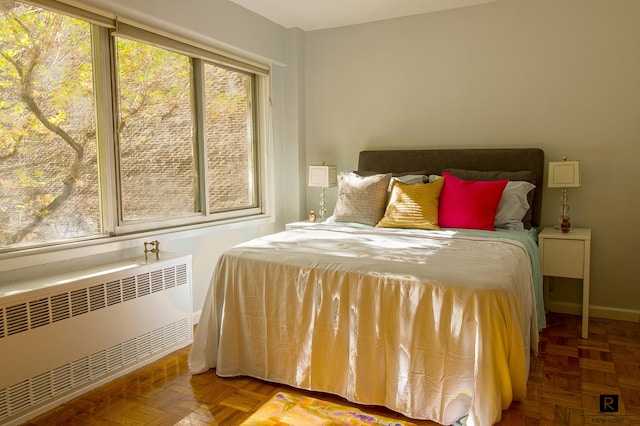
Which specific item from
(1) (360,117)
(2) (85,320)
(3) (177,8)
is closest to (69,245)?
Answer: (2) (85,320)

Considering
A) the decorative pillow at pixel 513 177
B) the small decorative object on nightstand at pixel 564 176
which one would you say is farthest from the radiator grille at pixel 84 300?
the small decorative object on nightstand at pixel 564 176

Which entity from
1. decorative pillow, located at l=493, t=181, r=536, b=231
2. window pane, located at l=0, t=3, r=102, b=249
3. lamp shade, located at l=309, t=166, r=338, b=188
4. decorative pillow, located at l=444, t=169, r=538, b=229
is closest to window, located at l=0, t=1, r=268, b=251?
window pane, located at l=0, t=3, r=102, b=249

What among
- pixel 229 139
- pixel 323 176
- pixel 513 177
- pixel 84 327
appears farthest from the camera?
pixel 323 176

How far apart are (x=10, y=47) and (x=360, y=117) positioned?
9.13ft

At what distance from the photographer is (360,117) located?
4336 millimetres

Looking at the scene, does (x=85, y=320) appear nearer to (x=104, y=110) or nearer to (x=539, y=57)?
(x=104, y=110)

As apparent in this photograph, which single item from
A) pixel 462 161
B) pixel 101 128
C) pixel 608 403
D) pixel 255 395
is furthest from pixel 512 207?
pixel 101 128

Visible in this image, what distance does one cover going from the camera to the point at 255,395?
2.40 metres

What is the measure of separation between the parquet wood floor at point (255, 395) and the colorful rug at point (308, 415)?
0.16ft

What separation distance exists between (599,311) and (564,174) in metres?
1.11

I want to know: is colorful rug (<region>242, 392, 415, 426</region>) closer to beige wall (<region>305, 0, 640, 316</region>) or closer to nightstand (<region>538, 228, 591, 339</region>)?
nightstand (<region>538, 228, 591, 339</region>)

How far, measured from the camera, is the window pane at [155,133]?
119 inches

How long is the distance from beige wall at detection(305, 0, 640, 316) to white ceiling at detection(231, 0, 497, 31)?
105mm

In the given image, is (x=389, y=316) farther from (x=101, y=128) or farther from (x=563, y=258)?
(x=101, y=128)
